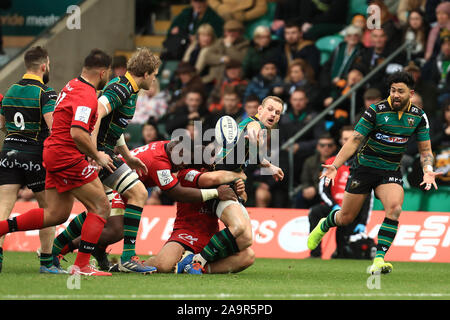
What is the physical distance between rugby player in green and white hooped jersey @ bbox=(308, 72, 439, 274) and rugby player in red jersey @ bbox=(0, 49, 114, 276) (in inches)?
101

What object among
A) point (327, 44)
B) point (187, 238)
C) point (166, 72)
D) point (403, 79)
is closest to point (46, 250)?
point (187, 238)

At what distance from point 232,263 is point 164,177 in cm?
122

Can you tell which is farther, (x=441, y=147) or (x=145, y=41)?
(x=145, y=41)

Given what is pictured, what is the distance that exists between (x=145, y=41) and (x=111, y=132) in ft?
36.0

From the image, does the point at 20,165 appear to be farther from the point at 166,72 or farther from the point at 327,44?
the point at 166,72

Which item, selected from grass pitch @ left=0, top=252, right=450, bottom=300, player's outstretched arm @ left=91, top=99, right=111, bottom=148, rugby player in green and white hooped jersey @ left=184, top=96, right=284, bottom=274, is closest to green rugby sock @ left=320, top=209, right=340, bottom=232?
grass pitch @ left=0, top=252, right=450, bottom=300

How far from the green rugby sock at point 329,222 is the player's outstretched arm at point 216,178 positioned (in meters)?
1.46

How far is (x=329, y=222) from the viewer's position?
10.4 metres

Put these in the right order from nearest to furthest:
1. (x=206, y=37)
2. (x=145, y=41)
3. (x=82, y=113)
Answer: (x=82, y=113) → (x=206, y=37) → (x=145, y=41)

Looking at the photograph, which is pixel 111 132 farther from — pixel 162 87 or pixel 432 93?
pixel 162 87

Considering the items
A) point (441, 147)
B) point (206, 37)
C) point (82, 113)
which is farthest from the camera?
point (206, 37)

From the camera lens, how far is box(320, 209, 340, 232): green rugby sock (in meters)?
10.3

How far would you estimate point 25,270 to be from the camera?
9.51 meters

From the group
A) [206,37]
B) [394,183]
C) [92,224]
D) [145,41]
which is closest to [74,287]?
[92,224]
